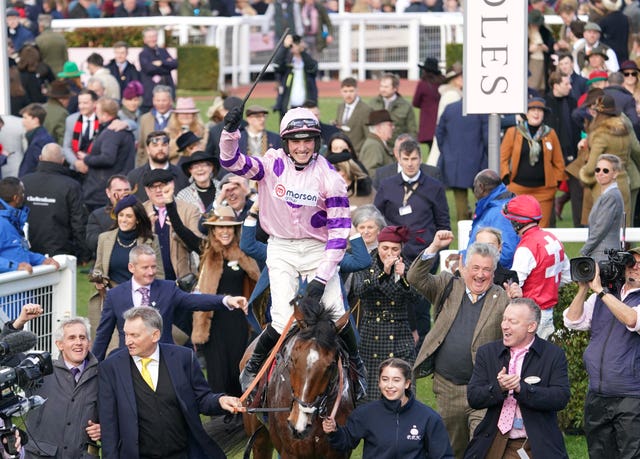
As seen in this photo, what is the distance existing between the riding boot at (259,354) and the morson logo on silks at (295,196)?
0.84 metres

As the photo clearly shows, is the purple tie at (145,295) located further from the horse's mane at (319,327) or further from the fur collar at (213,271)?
the horse's mane at (319,327)

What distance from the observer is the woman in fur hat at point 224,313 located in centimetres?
1147

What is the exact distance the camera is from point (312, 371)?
8.62 metres

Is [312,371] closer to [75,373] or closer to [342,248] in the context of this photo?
[342,248]

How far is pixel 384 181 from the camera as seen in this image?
13273mm

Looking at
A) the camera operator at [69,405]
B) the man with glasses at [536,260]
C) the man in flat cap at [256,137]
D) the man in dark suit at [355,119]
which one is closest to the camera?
the camera operator at [69,405]

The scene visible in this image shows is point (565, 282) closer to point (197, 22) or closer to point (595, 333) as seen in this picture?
point (595, 333)

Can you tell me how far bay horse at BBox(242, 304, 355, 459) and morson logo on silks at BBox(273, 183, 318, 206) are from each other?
67 cm

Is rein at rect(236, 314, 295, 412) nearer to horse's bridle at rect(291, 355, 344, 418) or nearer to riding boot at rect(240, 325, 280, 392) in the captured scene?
riding boot at rect(240, 325, 280, 392)

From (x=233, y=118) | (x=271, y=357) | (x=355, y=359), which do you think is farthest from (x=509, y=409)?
(x=233, y=118)

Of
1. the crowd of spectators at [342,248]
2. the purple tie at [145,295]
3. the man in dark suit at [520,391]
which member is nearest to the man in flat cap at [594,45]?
the crowd of spectators at [342,248]

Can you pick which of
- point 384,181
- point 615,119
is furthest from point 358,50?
point 384,181

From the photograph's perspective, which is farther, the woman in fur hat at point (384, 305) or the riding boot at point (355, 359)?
the woman in fur hat at point (384, 305)

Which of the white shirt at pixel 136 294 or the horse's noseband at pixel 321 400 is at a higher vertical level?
the white shirt at pixel 136 294
